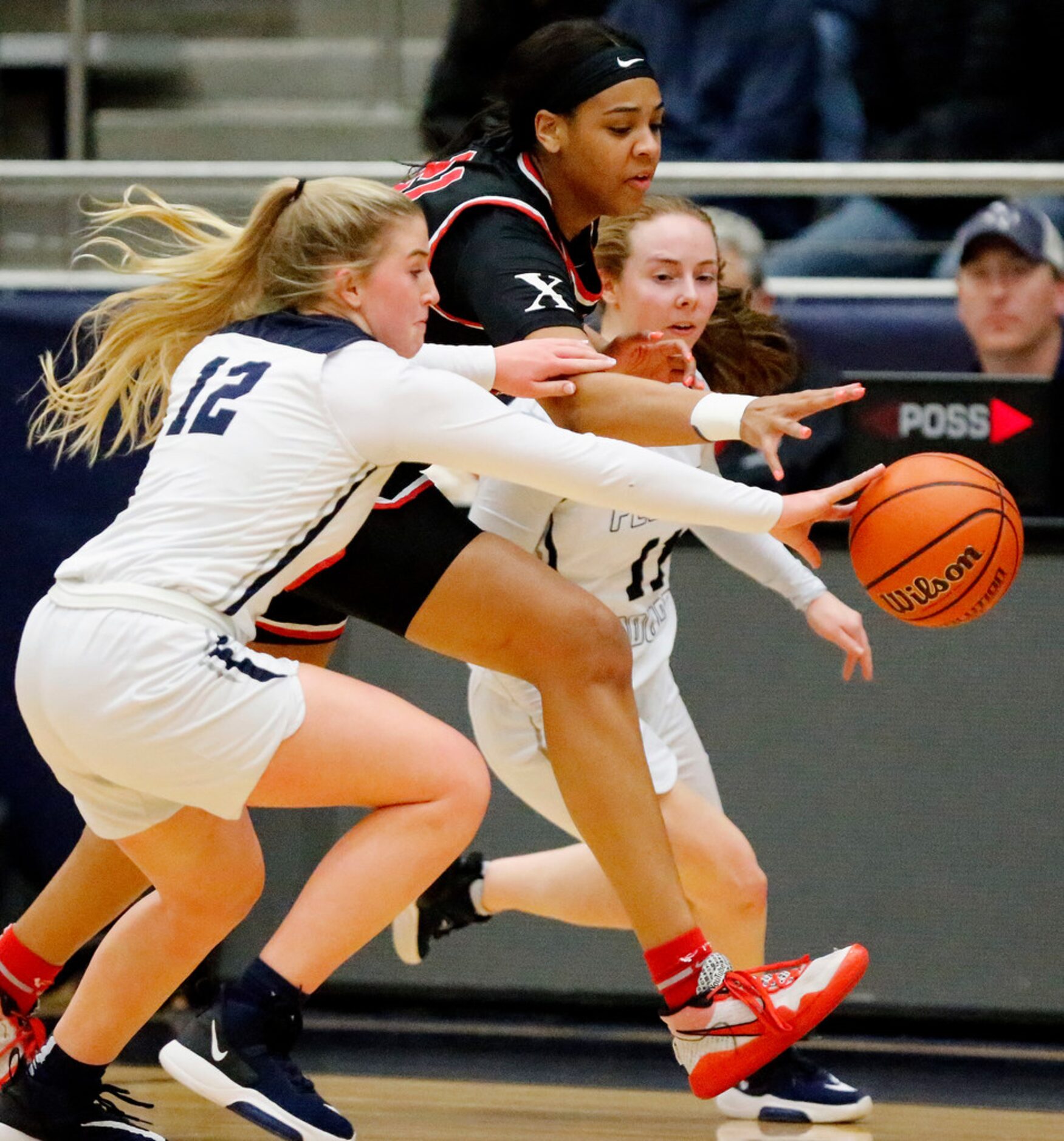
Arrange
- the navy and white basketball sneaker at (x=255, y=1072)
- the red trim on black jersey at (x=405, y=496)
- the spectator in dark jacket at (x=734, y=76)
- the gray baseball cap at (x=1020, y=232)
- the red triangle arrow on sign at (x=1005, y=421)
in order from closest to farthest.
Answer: the navy and white basketball sneaker at (x=255, y=1072) → the red trim on black jersey at (x=405, y=496) → the red triangle arrow on sign at (x=1005, y=421) → the gray baseball cap at (x=1020, y=232) → the spectator in dark jacket at (x=734, y=76)

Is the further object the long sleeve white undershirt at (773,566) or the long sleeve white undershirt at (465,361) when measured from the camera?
the long sleeve white undershirt at (773,566)

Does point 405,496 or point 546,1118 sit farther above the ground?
point 405,496

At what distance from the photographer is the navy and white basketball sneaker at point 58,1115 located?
2.97 m

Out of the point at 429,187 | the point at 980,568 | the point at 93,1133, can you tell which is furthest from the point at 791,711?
the point at 93,1133

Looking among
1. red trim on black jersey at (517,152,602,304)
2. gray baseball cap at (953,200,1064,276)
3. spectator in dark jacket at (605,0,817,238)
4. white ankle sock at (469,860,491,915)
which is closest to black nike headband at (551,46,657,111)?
red trim on black jersey at (517,152,602,304)

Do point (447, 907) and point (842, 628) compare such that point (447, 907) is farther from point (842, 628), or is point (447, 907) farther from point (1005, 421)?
point (1005, 421)

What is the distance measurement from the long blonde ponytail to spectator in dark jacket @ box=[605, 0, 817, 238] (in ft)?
10.9

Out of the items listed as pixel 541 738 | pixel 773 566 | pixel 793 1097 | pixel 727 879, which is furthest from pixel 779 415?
pixel 793 1097

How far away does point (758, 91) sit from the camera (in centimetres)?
645

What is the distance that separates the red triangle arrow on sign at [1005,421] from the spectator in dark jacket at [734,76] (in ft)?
8.06

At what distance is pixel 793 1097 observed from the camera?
11.4 ft

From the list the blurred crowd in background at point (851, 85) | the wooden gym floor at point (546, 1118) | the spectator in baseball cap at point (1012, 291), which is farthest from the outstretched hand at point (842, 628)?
the blurred crowd in background at point (851, 85)

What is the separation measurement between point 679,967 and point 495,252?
1.25 metres

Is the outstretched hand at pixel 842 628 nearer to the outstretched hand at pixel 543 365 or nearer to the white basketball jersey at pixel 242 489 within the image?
the outstretched hand at pixel 543 365
